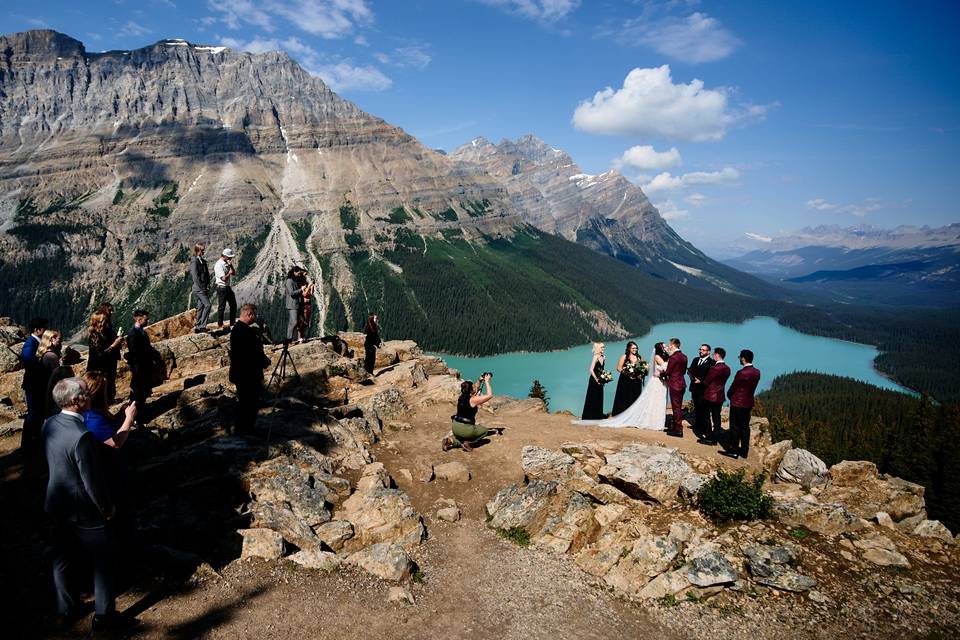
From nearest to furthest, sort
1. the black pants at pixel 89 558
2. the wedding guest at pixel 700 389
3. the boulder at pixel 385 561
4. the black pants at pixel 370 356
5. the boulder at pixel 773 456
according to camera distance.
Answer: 1. the black pants at pixel 89 558
2. the boulder at pixel 385 561
3. the boulder at pixel 773 456
4. the wedding guest at pixel 700 389
5. the black pants at pixel 370 356

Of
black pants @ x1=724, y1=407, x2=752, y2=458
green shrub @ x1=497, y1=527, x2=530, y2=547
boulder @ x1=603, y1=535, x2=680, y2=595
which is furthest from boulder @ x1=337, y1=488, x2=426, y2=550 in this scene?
black pants @ x1=724, y1=407, x2=752, y2=458

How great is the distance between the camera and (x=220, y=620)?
26.1 ft

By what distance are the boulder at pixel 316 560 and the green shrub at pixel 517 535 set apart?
4714 millimetres

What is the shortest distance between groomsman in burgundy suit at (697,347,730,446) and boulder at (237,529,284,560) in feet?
48.8

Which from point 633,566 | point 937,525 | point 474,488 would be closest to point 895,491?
point 937,525

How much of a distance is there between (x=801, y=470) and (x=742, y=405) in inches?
104

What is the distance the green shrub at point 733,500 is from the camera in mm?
12633

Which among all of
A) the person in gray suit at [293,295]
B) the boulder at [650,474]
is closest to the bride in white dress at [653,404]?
the boulder at [650,474]

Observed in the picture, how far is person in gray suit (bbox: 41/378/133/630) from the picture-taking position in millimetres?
6789

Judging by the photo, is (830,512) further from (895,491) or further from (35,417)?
(35,417)

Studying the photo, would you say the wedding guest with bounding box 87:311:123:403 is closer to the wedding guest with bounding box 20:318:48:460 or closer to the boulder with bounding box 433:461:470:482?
the wedding guest with bounding box 20:318:48:460

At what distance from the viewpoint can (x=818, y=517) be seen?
1236cm

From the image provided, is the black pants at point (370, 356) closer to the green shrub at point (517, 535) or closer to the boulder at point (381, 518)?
the boulder at point (381, 518)

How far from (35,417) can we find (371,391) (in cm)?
1211
